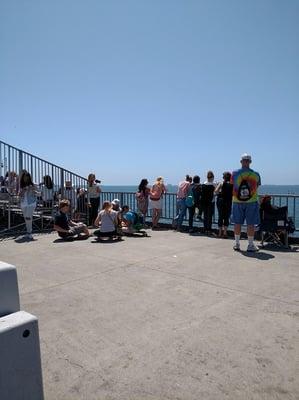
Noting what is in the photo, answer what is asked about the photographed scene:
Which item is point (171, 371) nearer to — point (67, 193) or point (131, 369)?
point (131, 369)

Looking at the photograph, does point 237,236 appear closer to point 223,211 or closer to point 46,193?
point 223,211

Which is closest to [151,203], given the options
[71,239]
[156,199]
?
[156,199]

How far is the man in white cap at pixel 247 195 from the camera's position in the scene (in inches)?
320

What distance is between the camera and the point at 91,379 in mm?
3076

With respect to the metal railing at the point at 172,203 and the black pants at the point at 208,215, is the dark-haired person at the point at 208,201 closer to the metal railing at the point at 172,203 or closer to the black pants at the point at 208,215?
the black pants at the point at 208,215

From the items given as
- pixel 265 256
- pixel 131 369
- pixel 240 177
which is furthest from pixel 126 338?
pixel 240 177

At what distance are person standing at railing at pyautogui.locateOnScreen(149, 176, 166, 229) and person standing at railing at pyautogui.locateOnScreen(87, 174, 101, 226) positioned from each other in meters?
1.87

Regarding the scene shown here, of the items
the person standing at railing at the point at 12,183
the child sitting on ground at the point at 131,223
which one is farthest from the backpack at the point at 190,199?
the person standing at railing at the point at 12,183

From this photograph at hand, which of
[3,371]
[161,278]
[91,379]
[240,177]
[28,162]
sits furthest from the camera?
[28,162]

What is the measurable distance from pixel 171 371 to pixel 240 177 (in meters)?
5.64

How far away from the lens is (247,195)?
816 cm

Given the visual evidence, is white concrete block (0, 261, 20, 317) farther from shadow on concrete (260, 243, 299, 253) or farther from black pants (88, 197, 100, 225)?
black pants (88, 197, 100, 225)

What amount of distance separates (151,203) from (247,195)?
419 cm

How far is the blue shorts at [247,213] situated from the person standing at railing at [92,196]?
5.41 meters
